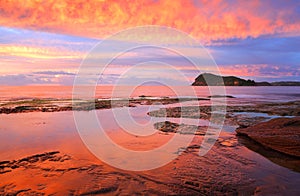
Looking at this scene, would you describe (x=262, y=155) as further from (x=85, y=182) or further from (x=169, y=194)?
(x=85, y=182)

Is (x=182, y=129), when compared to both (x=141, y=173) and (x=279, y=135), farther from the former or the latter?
(x=141, y=173)

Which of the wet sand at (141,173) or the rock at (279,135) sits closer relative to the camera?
the wet sand at (141,173)

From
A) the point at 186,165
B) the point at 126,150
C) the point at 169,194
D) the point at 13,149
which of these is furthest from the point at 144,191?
the point at 13,149

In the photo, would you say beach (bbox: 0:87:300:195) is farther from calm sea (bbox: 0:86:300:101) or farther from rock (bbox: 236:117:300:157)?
calm sea (bbox: 0:86:300:101)

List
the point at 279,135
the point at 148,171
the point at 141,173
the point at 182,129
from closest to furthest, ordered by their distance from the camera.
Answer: the point at 141,173, the point at 148,171, the point at 279,135, the point at 182,129

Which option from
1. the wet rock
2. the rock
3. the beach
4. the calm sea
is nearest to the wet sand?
the beach

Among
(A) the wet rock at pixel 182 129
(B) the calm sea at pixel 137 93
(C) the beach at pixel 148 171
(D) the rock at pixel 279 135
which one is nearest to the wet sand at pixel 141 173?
(C) the beach at pixel 148 171

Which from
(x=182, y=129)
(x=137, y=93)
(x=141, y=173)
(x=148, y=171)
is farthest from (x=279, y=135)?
(x=137, y=93)

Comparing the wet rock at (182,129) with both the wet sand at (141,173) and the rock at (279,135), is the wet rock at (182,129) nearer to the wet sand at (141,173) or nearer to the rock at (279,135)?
the rock at (279,135)

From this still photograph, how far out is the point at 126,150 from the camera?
9250 millimetres

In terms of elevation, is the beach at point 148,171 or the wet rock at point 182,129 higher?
the wet rock at point 182,129

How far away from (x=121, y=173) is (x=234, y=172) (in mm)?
3437

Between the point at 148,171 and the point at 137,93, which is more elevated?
the point at 137,93

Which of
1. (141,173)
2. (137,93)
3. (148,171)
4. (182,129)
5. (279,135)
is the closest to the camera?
(141,173)
